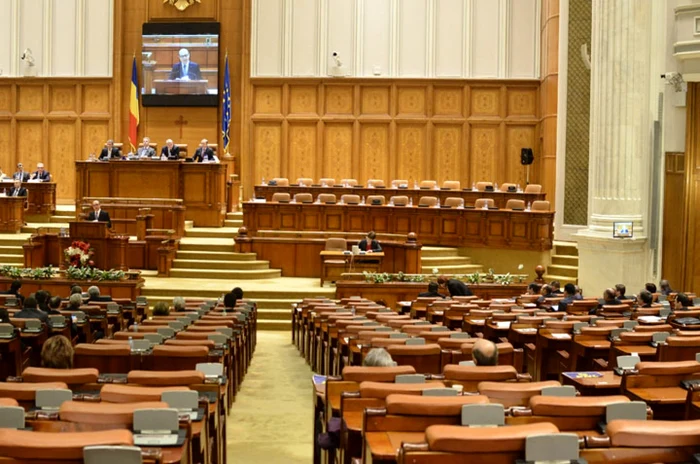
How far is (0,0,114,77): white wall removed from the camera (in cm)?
2442

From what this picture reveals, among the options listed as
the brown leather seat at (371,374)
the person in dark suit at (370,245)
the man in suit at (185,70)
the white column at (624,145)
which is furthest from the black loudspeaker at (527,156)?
the brown leather seat at (371,374)

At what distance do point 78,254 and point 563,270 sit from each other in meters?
9.09

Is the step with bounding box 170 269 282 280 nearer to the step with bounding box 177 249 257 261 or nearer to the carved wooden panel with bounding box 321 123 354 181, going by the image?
the step with bounding box 177 249 257 261

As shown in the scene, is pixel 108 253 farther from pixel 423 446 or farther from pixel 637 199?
pixel 423 446

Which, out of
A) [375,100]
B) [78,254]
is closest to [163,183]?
[78,254]

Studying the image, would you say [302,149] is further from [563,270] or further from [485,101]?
[563,270]

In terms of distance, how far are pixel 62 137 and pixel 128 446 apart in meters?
22.1

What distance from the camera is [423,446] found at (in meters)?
3.61

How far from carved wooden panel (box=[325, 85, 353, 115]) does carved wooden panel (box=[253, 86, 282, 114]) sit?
1.22 m

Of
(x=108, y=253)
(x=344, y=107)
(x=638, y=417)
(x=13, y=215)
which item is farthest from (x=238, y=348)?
(x=344, y=107)

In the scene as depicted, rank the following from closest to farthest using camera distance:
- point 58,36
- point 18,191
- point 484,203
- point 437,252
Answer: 1. point 437,252
2. point 484,203
3. point 18,191
4. point 58,36

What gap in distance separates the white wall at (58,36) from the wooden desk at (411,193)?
6.60m

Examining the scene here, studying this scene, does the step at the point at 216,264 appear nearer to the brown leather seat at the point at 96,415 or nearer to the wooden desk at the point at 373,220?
the wooden desk at the point at 373,220

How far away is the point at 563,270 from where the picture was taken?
18.5 meters
